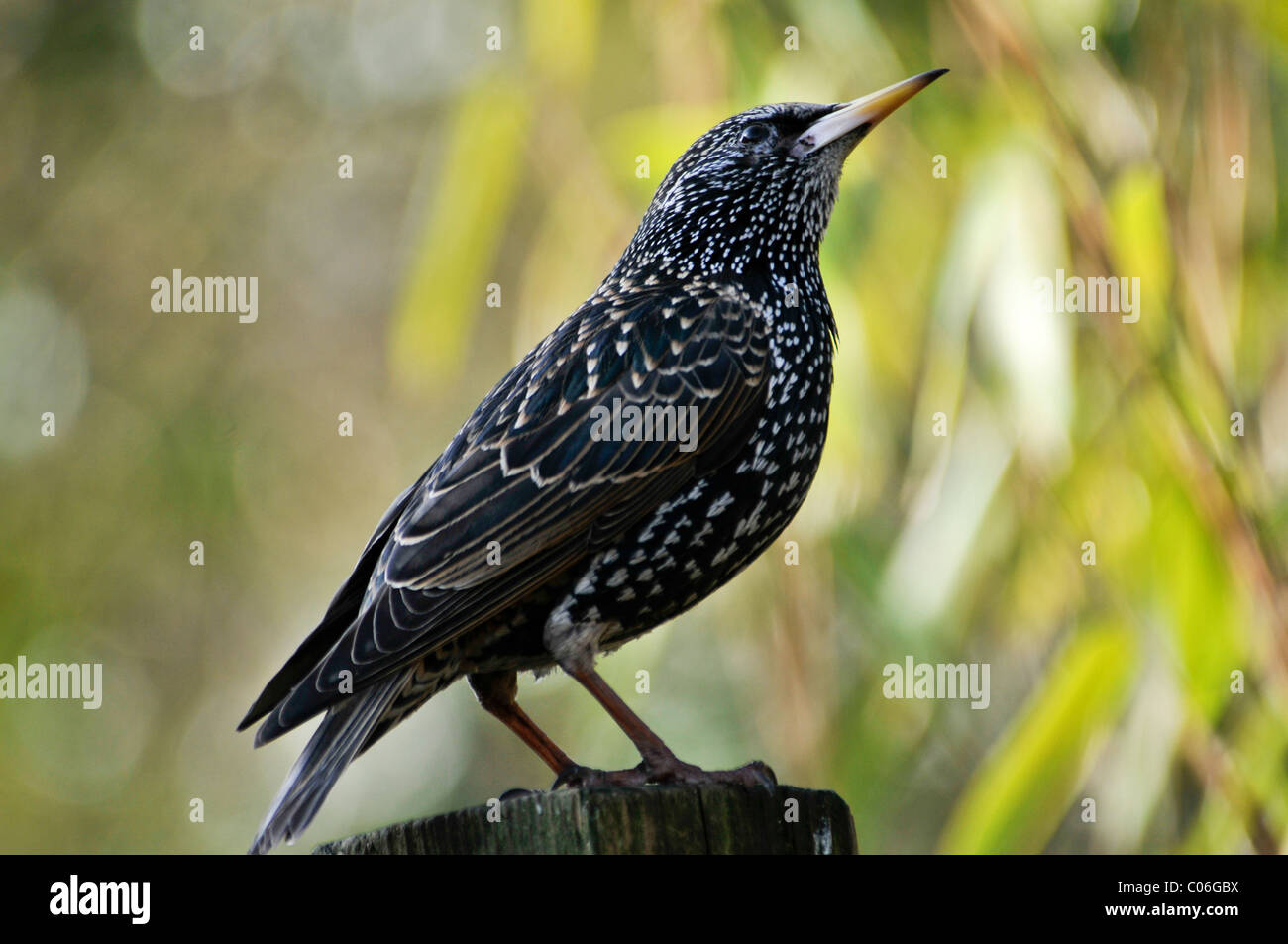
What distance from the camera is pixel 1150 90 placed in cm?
560

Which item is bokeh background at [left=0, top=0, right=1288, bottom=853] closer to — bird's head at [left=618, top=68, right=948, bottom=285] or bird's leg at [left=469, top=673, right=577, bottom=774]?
bird's leg at [left=469, top=673, right=577, bottom=774]

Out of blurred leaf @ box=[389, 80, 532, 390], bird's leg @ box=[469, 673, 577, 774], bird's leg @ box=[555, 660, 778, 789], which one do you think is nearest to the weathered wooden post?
bird's leg @ box=[555, 660, 778, 789]

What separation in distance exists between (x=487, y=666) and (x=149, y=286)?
317 inches

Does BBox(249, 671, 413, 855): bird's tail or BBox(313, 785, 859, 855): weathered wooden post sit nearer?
BBox(313, 785, 859, 855): weathered wooden post

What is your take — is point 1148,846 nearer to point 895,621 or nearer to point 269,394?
point 895,621

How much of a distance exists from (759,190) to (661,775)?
1700 mm

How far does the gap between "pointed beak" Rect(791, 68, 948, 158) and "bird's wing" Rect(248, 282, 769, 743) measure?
2.20ft

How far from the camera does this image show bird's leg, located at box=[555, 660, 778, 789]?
308 centimetres

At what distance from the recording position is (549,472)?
3420mm

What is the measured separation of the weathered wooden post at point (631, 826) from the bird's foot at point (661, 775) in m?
0.34

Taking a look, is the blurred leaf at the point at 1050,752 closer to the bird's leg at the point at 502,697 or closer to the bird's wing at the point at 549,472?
the bird's leg at the point at 502,697

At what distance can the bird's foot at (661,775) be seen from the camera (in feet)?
10.1

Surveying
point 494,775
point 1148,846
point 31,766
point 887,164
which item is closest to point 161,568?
point 31,766

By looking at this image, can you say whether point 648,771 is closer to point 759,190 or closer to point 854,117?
point 759,190
